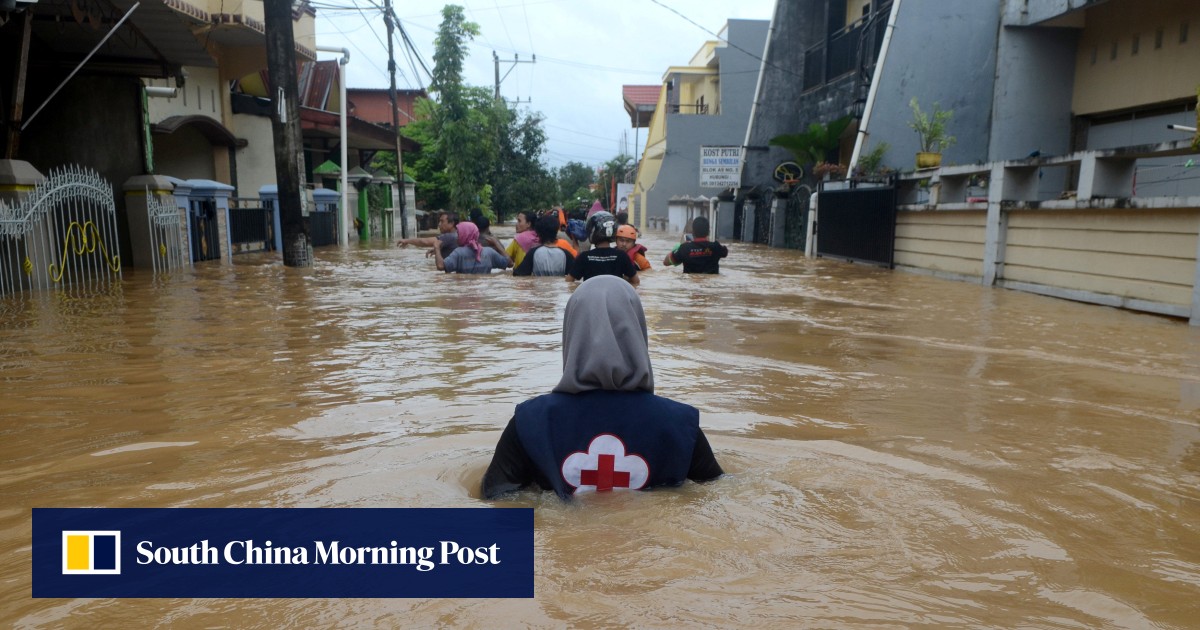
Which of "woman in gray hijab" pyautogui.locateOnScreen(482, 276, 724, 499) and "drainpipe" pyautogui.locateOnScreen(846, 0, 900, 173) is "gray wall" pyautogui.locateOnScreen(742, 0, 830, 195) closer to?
"drainpipe" pyautogui.locateOnScreen(846, 0, 900, 173)

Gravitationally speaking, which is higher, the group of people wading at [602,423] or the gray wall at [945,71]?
the gray wall at [945,71]

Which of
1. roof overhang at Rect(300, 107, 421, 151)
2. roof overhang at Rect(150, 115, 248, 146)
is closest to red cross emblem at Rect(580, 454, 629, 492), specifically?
roof overhang at Rect(150, 115, 248, 146)

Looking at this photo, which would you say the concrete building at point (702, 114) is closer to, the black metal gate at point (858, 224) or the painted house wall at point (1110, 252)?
the black metal gate at point (858, 224)

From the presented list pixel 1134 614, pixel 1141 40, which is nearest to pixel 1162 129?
pixel 1141 40

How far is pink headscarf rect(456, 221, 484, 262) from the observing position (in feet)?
44.7

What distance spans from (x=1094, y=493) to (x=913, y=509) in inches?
34.0

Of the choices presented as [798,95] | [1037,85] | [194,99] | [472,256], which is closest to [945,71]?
[1037,85]

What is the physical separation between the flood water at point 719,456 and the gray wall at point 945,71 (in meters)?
12.2

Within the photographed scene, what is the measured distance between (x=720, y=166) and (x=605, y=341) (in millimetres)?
26309

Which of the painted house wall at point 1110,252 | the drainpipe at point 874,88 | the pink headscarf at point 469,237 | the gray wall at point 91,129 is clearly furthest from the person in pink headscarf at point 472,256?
the drainpipe at point 874,88

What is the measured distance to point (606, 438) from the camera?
3.38 m

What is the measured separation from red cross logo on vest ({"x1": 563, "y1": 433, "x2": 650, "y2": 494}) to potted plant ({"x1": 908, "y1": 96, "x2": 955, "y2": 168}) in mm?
15593

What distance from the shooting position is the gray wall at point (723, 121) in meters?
40.3

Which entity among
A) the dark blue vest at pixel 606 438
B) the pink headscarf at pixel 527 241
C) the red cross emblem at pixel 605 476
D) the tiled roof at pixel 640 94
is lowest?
the red cross emblem at pixel 605 476
